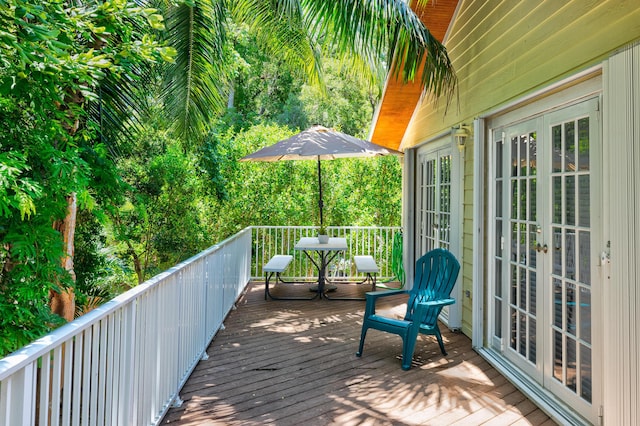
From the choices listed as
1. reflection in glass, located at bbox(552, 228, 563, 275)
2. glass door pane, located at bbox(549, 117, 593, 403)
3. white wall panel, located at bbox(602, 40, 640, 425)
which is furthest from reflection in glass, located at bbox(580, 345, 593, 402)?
reflection in glass, located at bbox(552, 228, 563, 275)

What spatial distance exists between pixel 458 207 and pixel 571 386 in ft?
7.12

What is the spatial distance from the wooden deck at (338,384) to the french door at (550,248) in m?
0.33

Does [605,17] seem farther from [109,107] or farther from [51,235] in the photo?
[109,107]

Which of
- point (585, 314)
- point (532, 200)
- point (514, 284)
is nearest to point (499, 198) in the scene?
point (532, 200)

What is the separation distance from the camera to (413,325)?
11.8ft

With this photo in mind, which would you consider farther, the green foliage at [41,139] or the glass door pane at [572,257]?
the glass door pane at [572,257]

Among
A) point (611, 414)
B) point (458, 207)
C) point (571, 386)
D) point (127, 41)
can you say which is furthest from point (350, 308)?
point (127, 41)

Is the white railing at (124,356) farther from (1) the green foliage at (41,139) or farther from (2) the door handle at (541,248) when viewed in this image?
(2) the door handle at (541,248)

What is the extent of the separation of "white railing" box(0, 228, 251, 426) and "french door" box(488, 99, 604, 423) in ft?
8.65

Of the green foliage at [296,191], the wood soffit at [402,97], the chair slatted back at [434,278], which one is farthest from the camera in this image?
the green foliage at [296,191]

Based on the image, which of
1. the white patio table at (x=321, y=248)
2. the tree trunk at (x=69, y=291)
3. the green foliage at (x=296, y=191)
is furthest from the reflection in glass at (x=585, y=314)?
the green foliage at (x=296, y=191)

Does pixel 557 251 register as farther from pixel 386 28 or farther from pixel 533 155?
pixel 386 28

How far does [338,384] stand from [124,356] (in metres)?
1.79

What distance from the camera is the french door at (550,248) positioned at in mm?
2641
